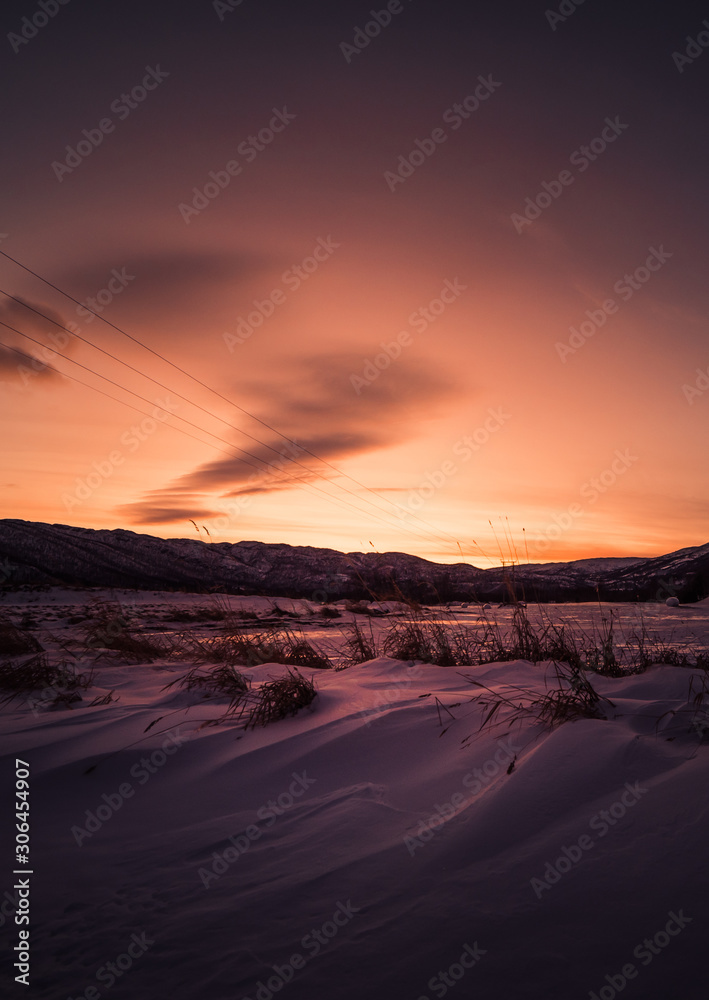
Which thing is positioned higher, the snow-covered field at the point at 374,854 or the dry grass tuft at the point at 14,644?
the dry grass tuft at the point at 14,644

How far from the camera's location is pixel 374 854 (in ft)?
4.67

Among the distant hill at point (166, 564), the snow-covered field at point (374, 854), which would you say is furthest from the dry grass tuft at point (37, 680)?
the distant hill at point (166, 564)

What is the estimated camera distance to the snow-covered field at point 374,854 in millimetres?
1017

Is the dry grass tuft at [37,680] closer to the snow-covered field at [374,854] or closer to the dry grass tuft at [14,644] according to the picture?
the snow-covered field at [374,854]

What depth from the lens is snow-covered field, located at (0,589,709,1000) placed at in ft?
3.34

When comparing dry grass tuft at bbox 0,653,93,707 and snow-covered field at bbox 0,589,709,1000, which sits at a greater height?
dry grass tuft at bbox 0,653,93,707

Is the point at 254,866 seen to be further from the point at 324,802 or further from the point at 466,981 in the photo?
the point at 466,981

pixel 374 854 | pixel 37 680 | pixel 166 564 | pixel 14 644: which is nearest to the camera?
pixel 374 854

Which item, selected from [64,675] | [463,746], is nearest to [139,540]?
[64,675]

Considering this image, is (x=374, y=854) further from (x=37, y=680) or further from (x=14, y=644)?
(x=14, y=644)

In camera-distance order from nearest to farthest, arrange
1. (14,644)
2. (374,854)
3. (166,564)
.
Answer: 1. (374,854)
2. (14,644)
3. (166,564)

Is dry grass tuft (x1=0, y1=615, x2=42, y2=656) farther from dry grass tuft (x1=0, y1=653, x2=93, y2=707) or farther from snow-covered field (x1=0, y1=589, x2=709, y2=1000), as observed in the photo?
snow-covered field (x1=0, y1=589, x2=709, y2=1000)

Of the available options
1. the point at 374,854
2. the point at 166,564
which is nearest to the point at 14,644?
the point at 374,854

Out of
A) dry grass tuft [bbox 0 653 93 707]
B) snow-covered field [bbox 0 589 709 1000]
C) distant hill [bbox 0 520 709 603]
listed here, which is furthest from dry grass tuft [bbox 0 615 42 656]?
distant hill [bbox 0 520 709 603]
